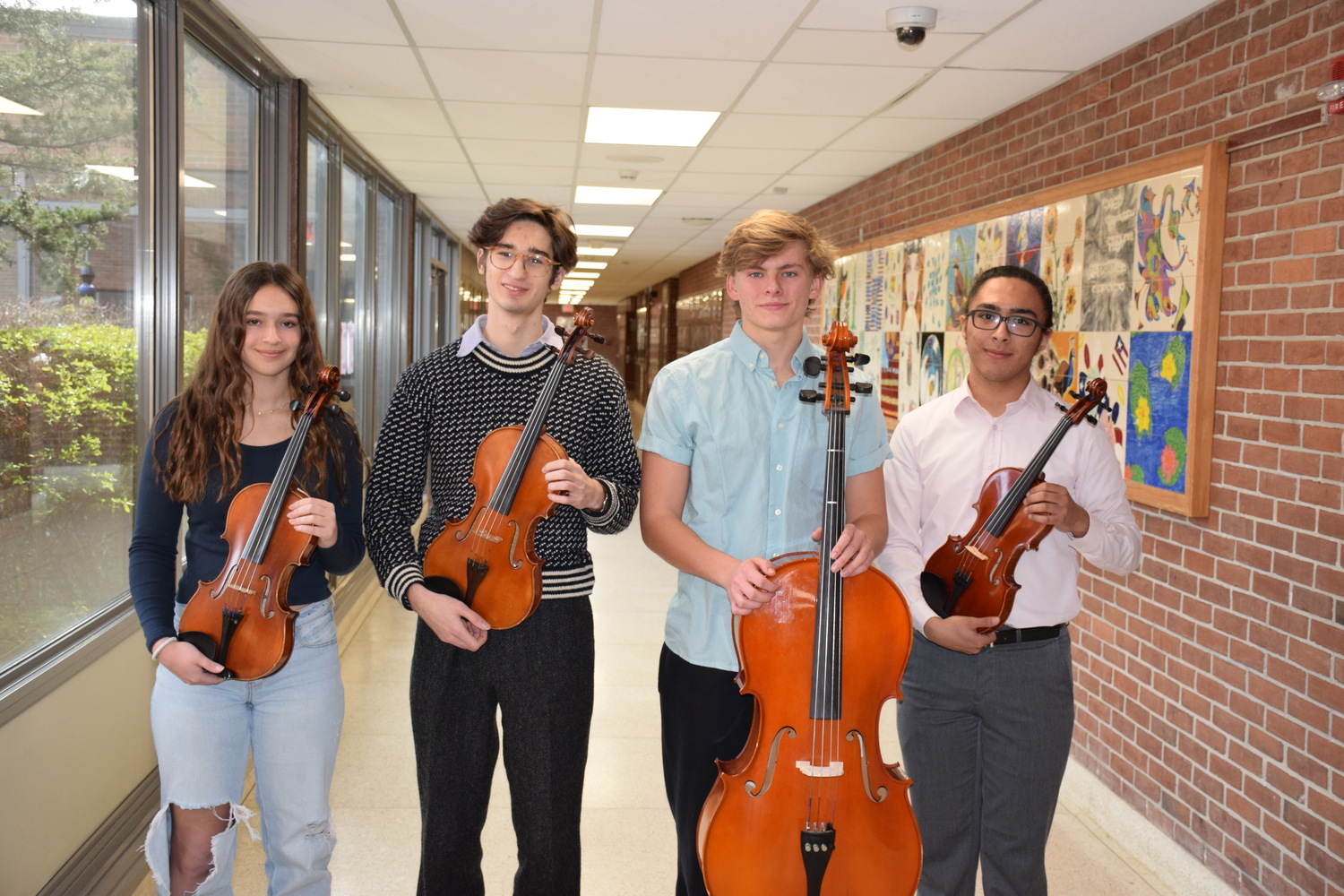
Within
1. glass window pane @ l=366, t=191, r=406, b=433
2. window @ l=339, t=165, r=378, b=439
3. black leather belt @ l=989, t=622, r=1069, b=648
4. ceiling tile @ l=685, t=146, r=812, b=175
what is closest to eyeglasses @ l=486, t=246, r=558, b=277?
black leather belt @ l=989, t=622, r=1069, b=648

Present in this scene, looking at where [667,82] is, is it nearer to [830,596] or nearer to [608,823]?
[608,823]

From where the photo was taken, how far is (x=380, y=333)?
24.7 ft

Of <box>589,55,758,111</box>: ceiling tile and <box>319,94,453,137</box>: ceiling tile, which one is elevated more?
<box>319,94,453,137</box>: ceiling tile

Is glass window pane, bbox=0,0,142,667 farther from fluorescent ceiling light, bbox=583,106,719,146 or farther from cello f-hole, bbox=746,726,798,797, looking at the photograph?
fluorescent ceiling light, bbox=583,106,719,146

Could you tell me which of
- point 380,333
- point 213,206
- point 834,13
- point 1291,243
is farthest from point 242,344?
point 380,333

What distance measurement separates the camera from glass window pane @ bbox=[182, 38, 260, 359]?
325 cm

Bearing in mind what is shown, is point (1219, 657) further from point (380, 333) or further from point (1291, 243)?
point (380, 333)

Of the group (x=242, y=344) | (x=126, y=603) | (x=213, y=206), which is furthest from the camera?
(x=213, y=206)

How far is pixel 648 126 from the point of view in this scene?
5047 mm

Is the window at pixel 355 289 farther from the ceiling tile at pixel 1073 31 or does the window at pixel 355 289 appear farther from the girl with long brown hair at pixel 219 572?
the girl with long brown hair at pixel 219 572

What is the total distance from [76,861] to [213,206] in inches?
86.6

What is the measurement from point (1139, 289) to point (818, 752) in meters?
2.46

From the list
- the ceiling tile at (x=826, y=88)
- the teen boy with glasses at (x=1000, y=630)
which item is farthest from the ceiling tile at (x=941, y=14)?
the teen boy with glasses at (x=1000, y=630)

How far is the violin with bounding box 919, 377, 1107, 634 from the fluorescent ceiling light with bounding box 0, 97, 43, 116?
2.16 metres
